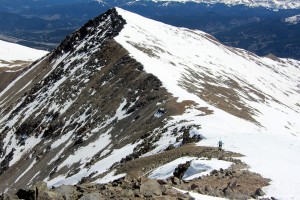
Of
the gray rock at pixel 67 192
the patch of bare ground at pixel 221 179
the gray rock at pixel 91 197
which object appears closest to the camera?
the gray rock at pixel 91 197

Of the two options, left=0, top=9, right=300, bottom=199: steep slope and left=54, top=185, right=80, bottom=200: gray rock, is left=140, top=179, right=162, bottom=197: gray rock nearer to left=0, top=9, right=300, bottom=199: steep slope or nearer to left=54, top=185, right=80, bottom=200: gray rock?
left=54, top=185, right=80, bottom=200: gray rock

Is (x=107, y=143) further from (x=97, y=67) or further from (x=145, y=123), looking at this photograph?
(x=97, y=67)

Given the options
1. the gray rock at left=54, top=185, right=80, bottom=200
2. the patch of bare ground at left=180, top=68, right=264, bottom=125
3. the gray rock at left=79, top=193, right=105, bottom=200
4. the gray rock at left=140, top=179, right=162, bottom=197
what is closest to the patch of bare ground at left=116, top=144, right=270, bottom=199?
the gray rock at left=140, top=179, right=162, bottom=197

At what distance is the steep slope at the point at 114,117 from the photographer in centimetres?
4606

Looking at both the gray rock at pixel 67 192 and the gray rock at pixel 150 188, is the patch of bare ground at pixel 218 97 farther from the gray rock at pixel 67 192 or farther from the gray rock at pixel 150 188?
the gray rock at pixel 67 192

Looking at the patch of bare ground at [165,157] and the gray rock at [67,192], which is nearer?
the gray rock at [67,192]

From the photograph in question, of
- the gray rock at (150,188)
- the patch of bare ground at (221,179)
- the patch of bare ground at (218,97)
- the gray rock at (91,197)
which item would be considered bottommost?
the patch of bare ground at (218,97)

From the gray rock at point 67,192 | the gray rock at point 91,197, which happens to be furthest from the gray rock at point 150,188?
the gray rock at point 67,192

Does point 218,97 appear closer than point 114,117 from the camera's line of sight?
No

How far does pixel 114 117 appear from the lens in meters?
73.7

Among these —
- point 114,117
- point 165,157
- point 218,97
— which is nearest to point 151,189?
point 165,157

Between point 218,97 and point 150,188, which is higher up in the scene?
point 150,188

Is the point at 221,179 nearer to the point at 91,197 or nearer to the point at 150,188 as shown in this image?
the point at 150,188

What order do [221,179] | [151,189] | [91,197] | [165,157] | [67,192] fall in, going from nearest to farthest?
[91,197] → [67,192] → [151,189] → [221,179] → [165,157]
